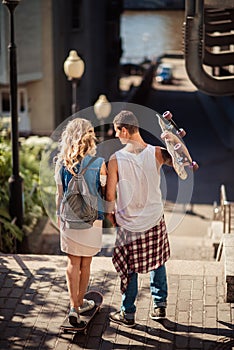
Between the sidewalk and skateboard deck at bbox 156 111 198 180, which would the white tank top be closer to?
skateboard deck at bbox 156 111 198 180

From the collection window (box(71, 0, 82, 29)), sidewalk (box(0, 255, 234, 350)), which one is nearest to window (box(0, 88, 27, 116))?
window (box(71, 0, 82, 29))

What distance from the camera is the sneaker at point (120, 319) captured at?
23.0 ft

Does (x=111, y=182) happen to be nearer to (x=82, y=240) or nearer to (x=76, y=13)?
(x=82, y=240)

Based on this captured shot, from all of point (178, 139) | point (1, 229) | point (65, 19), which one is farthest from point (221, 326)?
point (65, 19)

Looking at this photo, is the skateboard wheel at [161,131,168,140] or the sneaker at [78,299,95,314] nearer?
the skateboard wheel at [161,131,168,140]

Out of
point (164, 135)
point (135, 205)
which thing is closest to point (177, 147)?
point (164, 135)

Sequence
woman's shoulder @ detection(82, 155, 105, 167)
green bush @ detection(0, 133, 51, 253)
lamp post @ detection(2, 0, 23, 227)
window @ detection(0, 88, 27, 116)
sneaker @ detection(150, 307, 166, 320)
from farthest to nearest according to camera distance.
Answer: window @ detection(0, 88, 27, 116) < green bush @ detection(0, 133, 51, 253) < lamp post @ detection(2, 0, 23, 227) < sneaker @ detection(150, 307, 166, 320) < woman's shoulder @ detection(82, 155, 105, 167)

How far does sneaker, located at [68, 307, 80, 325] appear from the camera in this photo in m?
6.80

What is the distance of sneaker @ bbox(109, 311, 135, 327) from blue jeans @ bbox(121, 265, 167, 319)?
0.16 feet

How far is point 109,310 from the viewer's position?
740cm

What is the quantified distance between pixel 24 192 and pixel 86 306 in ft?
20.5

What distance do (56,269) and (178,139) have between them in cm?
240

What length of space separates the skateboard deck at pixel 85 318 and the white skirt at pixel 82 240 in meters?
0.62

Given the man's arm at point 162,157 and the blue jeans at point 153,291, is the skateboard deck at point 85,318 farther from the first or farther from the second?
the man's arm at point 162,157
